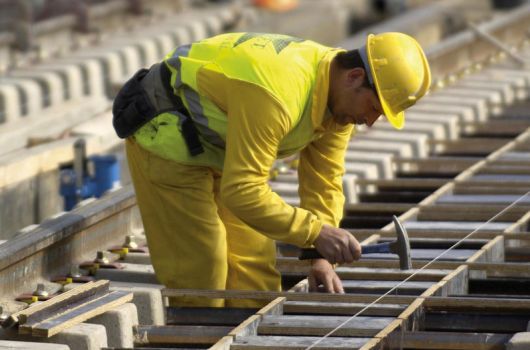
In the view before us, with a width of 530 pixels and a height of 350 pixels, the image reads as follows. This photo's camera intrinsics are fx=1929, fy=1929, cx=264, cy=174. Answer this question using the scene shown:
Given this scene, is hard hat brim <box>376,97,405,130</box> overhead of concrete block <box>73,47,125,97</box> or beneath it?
beneath

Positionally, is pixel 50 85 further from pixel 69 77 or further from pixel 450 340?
pixel 450 340

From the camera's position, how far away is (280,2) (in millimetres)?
24484

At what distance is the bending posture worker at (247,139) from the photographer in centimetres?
861

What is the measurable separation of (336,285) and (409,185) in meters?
3.67

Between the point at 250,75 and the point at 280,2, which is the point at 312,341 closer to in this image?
the point at 250,75

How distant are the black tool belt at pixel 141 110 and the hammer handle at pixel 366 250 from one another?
0.69 meters

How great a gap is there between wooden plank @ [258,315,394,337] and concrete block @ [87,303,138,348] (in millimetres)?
606

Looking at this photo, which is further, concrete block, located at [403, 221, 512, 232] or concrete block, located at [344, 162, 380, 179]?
concrete block, located at [344, 162, 380, 179]

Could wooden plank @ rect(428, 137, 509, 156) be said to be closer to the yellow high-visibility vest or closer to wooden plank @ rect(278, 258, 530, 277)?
wooden plank @ rect(278, 258, 530, 277)

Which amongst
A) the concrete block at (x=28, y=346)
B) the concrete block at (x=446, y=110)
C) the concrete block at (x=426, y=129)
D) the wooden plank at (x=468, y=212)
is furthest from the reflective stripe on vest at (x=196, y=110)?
the concrete block at (x=446, y=110)

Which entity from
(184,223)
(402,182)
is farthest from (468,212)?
(184,223)

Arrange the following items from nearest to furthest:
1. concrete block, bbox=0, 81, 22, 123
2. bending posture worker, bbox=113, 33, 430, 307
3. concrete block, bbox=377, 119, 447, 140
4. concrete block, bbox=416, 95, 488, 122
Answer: bending posture worker, bbox=113, 33, 430, 307 < concrete block, bbox=377, 119, 447, 140 < concrete block, bbox=416, 95, 488, 122 < concrete block, bbox=0, 81, 22, 123

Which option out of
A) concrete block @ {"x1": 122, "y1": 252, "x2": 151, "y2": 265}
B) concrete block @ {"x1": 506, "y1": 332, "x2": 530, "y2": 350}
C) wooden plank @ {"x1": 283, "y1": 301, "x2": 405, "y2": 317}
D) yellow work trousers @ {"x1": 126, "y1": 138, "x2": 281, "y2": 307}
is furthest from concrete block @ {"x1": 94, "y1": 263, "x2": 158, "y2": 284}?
concrete block @ {"x1": 506, "y1": 332, "x2": 530, "y2": 350}

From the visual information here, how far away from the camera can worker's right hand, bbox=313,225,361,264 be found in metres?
Answer: 8.73
